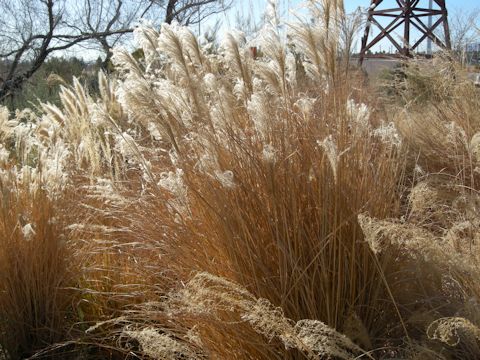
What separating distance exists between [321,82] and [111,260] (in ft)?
4.22

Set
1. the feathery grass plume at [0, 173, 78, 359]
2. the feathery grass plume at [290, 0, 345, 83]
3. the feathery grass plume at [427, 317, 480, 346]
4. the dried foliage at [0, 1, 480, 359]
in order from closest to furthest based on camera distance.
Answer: the feathery grass plume at [427, 317, 480, 346] < the dried foliage at [0, 1, 480, 359] < the feathery grass plume at [290, 0, 345, 83] < the feathery grass plume at [0, 173, 78, 359]

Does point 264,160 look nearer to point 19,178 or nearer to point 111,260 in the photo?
point 111,260

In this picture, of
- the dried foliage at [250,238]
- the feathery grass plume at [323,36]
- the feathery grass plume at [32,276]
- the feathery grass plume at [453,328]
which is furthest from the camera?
the feathery grass plume at [32,276]

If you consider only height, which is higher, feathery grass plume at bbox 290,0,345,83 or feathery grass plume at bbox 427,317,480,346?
feathery grass plume at bbox 290,0,345,83

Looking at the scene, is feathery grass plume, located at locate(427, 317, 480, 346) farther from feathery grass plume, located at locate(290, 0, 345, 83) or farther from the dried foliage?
feathery grass plume, located at locate(290, 0, 345, 83)

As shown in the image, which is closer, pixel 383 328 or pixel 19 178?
pixel 383 328

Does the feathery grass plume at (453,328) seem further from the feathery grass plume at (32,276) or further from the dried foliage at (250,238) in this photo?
the feathery grass plume at (32,276)

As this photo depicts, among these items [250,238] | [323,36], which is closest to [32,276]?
[250,238]

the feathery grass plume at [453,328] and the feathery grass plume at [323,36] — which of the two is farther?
the feathery grass plume at [323,36]

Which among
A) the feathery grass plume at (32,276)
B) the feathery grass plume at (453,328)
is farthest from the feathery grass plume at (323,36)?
the feathery grass plume at (32,276)

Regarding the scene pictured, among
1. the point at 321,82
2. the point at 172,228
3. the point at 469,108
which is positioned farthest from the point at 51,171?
the point at 469,108

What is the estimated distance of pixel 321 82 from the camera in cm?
240

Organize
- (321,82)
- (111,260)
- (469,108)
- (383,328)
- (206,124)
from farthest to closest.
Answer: (469,108) → (111,260) → (321,82) → (206,124) → (383,328)

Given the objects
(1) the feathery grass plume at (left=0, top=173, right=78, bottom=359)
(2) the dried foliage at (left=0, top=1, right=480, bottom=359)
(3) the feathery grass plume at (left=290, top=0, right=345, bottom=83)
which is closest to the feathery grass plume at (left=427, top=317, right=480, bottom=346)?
(2) the dried foliage at (left=0, top=1, right=480, bottom=359)
